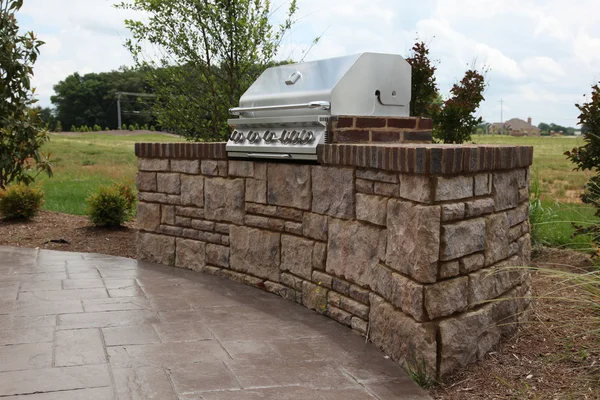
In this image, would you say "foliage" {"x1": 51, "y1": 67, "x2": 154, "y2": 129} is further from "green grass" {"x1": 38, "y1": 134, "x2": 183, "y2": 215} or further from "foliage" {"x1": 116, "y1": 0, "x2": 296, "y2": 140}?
"foliage" {"x1": 116, "y1": 0, "x2": 296, "y2": 140}

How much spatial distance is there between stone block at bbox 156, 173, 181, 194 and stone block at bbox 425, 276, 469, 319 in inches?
127

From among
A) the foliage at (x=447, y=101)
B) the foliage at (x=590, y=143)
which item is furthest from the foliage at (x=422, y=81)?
the foliage at (x=590, y=143)

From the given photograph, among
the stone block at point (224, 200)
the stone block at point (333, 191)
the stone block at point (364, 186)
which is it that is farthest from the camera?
the stone block at point (224, 200)

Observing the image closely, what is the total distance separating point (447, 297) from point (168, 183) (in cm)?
342

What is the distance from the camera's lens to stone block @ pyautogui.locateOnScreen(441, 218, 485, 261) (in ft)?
10.7

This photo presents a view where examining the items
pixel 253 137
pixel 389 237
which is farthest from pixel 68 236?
pixel 389 237

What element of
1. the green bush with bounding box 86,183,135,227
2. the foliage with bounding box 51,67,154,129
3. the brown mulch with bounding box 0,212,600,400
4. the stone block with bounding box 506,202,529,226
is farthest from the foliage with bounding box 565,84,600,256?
the foliage with bounding box 51,67,154,129

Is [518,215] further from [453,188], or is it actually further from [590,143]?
[590,143]

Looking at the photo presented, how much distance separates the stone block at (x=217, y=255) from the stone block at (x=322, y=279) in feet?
4.04

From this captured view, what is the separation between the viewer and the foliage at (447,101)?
8.07 meters

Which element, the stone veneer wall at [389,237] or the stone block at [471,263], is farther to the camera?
the stone block at [471,263]

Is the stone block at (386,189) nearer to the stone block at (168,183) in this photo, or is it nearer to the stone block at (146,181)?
the stone block at (168,183)

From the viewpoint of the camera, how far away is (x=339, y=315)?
417cm

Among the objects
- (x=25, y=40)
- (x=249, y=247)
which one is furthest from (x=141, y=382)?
(x=25, y=40)
